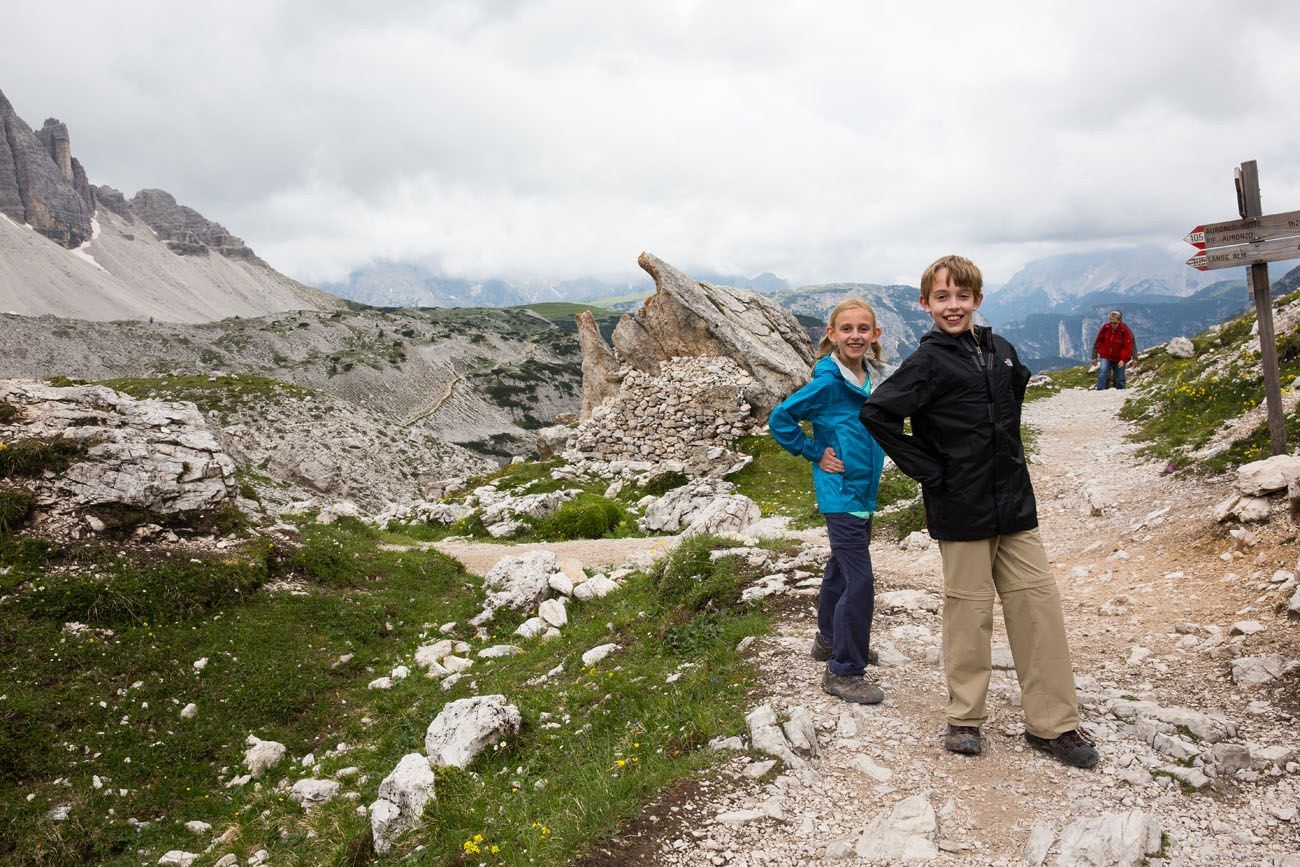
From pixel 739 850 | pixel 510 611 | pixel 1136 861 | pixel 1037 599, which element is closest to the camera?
pixel 1136 861

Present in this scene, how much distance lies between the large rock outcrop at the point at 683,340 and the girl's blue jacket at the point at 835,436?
20.0 meters

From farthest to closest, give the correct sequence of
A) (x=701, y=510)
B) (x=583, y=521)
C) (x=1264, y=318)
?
(x=583, y=521)
(x=701, y=510)
(x=1264, y=318)

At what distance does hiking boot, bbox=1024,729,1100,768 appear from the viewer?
474 centimetres

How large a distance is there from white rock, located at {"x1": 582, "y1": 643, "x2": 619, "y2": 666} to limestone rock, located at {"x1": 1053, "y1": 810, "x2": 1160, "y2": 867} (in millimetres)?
5323

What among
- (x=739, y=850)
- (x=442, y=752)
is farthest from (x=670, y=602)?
(x=739, y=850)

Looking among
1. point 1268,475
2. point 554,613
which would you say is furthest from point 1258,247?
point 554,613

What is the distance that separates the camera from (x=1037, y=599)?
500 centimetres

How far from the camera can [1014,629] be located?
510cm

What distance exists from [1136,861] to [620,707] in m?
4.27

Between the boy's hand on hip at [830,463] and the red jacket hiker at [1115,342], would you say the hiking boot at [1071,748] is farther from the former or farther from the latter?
the red jacket hiker at [1115,342]

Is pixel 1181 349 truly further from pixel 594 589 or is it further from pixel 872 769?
pixel 872 769

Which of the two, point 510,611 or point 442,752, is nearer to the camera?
point 442,752

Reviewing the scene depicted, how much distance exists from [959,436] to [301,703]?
9.41 metres

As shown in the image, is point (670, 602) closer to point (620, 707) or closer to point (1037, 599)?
point (620, 707)
